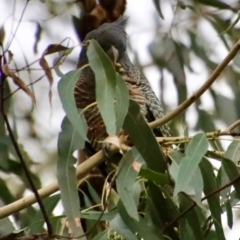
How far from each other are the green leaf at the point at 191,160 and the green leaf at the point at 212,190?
0.10 m

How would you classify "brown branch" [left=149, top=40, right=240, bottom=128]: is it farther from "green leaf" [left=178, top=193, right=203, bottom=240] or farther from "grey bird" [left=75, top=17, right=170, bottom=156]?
"grey bird" [left=75, top=17, right=170, bottom=156]

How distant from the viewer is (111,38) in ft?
6.69

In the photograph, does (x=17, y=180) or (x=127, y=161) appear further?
(x=17, y=180)

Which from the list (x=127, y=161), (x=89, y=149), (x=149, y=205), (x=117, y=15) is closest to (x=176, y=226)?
(x=149, y=205)

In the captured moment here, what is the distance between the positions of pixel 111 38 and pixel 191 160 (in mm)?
910

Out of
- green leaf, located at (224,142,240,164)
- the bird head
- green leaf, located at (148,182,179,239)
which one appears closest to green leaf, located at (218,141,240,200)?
green leaf, located at (224,142,240,164)

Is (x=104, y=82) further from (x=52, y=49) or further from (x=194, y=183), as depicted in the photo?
(x=194, y=183)

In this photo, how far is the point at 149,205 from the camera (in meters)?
1.32

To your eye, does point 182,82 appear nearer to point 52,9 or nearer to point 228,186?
point 52,9

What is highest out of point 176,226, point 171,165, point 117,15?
point 117,15

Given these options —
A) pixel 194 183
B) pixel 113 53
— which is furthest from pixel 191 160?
pixel 113 53

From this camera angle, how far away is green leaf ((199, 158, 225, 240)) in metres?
1.29

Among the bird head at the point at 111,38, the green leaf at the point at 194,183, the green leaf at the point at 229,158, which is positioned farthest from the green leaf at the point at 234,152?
the bird head at the point at 111,38

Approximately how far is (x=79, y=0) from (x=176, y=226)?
3.67ft
